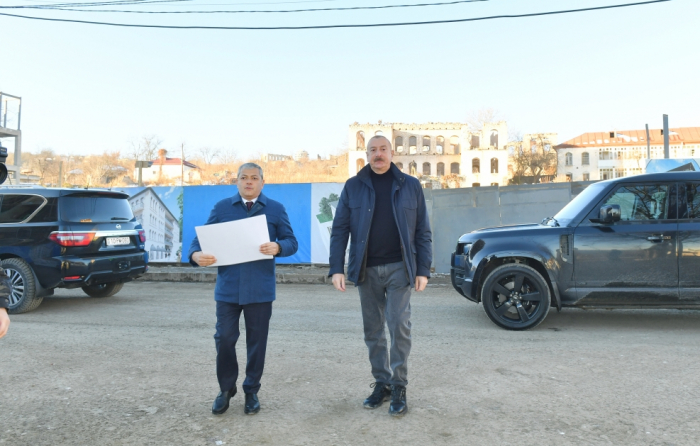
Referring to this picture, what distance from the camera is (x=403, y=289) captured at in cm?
393

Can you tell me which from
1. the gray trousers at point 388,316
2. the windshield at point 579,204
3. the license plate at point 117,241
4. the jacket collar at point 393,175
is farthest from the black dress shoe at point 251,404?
the license plate at point 117,241

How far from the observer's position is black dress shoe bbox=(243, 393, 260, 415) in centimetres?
378

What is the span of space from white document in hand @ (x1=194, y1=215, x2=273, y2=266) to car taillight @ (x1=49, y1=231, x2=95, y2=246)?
489 centimetres

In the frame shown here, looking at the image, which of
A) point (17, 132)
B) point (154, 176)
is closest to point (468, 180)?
point (154, 176)

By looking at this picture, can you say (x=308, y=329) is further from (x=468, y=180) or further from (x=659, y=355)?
(x=468, y=180)

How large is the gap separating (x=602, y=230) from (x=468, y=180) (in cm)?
9749

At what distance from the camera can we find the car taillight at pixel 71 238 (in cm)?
780

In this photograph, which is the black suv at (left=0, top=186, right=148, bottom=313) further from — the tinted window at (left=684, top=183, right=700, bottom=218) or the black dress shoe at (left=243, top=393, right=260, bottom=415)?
the tinted window at (left=684, top=183, right=700, bottom=218)

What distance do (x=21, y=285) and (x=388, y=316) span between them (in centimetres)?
631

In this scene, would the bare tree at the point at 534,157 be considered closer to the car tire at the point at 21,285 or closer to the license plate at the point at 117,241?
the license plate at the point at 117,241

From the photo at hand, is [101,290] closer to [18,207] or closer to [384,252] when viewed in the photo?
[18,207]

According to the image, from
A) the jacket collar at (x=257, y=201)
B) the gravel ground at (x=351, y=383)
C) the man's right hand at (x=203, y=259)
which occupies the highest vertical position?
the jacket collar at (x=257, y=201)

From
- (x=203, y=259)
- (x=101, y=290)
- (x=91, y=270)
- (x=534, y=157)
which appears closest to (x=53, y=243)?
(x=91, y=270)

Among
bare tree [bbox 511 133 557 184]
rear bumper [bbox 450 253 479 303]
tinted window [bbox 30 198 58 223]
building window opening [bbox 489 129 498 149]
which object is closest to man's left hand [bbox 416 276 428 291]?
rear bumper [bbox 450 253 479 303]
